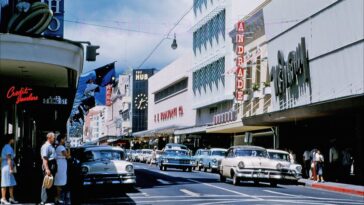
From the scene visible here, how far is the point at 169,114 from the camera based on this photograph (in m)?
75.1

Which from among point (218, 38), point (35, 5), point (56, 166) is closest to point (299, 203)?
point (56, 166)

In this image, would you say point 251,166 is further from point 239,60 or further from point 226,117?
point 226,117

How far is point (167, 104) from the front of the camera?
76812 millimetres

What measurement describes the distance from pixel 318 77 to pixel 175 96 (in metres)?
41.6

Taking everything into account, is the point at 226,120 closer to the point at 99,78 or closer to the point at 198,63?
the point at 198,63

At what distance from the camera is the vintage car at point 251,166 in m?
24.4

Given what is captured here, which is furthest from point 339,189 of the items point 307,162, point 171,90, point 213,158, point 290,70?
point 171,90

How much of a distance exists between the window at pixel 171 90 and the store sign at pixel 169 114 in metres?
2.10

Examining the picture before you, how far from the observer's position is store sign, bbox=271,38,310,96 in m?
32.7

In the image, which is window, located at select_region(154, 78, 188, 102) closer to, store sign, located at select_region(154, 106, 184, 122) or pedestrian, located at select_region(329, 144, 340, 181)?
store sign, located at select_region(154, 106, 184, 122)

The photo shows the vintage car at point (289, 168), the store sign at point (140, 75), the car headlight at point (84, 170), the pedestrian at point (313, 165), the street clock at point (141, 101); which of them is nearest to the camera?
the car headlight at point (84, 170)

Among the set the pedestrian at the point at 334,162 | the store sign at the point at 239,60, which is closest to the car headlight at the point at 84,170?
the pedestrian at the point at 334,162

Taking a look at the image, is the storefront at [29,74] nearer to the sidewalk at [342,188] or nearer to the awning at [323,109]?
the awning at [323,109]

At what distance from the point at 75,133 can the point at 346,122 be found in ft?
133
